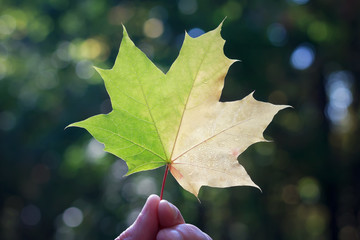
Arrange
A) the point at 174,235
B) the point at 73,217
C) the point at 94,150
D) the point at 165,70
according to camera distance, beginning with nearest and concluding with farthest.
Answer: the point at 174,235 < the point at 165,70 < the point at 94,150 < the point at 73,217

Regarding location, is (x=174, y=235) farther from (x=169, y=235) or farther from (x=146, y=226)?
(x=146, y=226)

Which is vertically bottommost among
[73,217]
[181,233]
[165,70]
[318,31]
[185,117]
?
[73,217]

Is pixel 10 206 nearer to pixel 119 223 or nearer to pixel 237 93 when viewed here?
pixel 119 223

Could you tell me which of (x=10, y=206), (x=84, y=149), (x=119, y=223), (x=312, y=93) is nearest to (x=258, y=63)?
(x=312, y=93)

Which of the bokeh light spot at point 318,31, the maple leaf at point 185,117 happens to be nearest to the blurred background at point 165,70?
the bokeh light spot at point 318,31

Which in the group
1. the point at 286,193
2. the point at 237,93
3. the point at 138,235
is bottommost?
the point at 286,193

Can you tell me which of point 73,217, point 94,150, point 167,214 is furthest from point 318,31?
point 73,217
